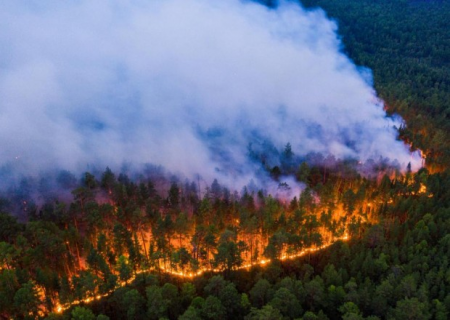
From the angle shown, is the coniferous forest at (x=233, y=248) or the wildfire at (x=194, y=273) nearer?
the coniferous forest at (x=233, y=248)

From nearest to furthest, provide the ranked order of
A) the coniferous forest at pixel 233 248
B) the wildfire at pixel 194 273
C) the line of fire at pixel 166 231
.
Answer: the coniferous forest at pixel 233 248 < the wildfire at pixel 194 273 < the line of fire at pixel 166 231

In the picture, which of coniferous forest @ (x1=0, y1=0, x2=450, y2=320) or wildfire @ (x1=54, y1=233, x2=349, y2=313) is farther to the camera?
wildfire @ (x1=54, y1=233, x2=349, y2=313)

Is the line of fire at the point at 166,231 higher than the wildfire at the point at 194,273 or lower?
higher

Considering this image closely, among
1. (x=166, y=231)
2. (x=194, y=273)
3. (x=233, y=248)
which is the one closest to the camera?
(x=233, y=248)

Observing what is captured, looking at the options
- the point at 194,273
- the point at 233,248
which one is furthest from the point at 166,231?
the point at 233,248

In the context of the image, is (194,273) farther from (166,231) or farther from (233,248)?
(166,231)

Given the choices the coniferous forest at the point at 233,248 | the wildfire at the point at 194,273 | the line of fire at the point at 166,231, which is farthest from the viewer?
the line of fire at the point at 166,231

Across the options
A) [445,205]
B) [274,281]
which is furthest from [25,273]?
[445,205]

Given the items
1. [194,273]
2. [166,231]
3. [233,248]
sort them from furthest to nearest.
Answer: [166,231] → [194,273] → [233,248]

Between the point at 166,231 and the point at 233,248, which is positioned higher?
the point at 166,231
